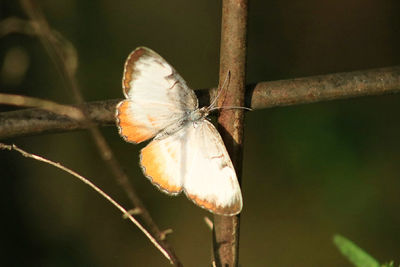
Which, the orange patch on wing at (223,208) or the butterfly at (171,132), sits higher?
the butterfly at (171,132)

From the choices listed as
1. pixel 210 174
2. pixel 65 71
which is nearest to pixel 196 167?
pixel 210 174

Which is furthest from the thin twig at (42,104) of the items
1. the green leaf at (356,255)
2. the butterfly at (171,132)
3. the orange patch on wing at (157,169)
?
the green leaf at (356,255)

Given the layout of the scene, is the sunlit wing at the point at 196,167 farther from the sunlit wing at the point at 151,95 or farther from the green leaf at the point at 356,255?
the green leaf at the point at 356,255

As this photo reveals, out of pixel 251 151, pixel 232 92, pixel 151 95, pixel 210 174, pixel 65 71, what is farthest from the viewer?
pixel 251 151

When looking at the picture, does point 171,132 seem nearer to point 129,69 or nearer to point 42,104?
point 129,69

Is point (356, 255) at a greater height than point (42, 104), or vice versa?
point (42, 104)

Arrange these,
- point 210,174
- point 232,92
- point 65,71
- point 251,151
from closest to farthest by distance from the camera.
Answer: point 65,71 < point 232,92 < point 210,174 < point 251,151
